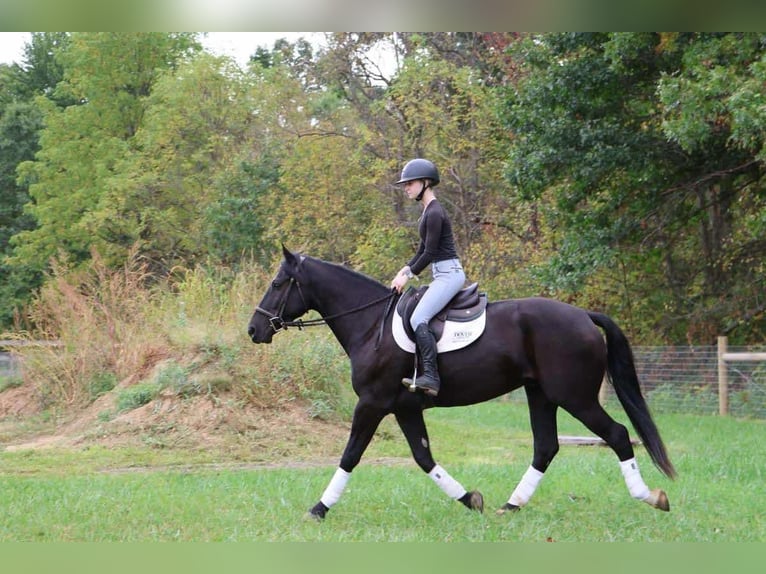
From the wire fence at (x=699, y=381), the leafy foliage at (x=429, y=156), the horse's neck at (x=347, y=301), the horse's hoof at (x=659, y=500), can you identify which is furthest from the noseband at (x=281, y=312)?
the wire fence at (x=699, y=381)

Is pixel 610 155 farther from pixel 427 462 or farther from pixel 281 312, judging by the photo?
pixel 427 462

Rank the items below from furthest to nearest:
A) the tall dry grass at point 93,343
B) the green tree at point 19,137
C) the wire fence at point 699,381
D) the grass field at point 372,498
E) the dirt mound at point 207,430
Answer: the green tree at point 19,137 → the wire fence at point 699,381 → the tall dry grass at point 93,343 → the dirt mound at point 207,430 → the grass field at point 372,498

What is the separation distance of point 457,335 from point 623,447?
1.59 m

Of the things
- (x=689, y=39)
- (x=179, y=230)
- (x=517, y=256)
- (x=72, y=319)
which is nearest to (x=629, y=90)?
(x=689, y=39)

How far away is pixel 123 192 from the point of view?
38.0m

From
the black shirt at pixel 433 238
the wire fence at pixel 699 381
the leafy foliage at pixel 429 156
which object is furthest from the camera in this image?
the leafy foliage at pixel 429 156

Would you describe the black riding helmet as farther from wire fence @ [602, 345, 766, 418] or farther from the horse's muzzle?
wire fence @ [602, 345, 766, 418]

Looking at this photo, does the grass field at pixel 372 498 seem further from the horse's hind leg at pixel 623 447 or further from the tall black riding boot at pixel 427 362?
the tall black riding boot at pixel 427 362

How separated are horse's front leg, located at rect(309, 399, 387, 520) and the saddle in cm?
61

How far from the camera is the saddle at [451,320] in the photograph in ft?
24.9

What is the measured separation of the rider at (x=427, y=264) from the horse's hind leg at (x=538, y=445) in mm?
973

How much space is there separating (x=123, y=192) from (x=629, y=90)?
2483cm

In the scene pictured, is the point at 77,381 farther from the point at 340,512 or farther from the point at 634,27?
the point at 634,27

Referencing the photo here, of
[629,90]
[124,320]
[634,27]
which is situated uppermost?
[629,90]
